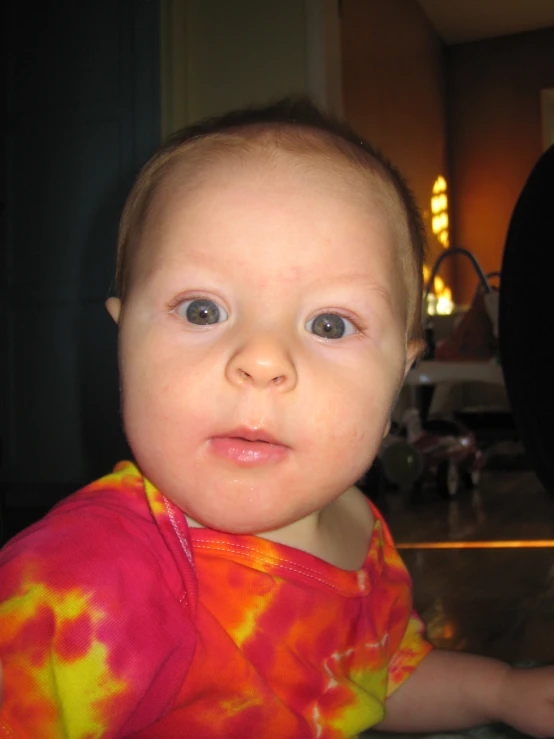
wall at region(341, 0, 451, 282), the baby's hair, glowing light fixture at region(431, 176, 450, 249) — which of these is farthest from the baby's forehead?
glowing light fixture at region(431, 176, 450, 249)

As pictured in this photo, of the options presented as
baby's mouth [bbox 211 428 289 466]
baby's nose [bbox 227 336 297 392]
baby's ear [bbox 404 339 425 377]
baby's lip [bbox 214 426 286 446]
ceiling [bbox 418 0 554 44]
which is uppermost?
ceiling [bbox 418 0 554 44]

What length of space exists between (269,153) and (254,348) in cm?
18

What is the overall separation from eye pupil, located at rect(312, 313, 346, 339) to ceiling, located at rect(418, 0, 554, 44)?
569cm

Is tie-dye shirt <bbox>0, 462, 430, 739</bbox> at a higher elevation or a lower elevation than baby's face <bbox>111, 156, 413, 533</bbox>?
lower

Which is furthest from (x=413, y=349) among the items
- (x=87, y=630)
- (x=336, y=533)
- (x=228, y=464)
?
(x=87, y=630)

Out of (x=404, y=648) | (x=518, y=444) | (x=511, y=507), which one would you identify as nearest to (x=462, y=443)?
(x=511, y=507)

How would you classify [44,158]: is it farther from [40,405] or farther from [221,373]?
[221,373]

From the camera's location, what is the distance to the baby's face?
52 centimetres

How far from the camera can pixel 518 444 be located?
3734mm

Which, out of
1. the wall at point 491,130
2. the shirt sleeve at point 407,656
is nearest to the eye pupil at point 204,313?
the shirt sleeve at point 407,656

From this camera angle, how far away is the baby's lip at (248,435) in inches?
20.1

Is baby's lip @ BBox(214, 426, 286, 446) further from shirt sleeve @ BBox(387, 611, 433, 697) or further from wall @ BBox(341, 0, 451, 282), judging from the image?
wall @ BBox(341, 0, 451, 282)

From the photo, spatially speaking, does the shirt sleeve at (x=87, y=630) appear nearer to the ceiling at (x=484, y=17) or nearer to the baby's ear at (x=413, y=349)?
the baby's ear at (x=413, y=349)

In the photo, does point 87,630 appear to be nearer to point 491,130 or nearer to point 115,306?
point 115,306
